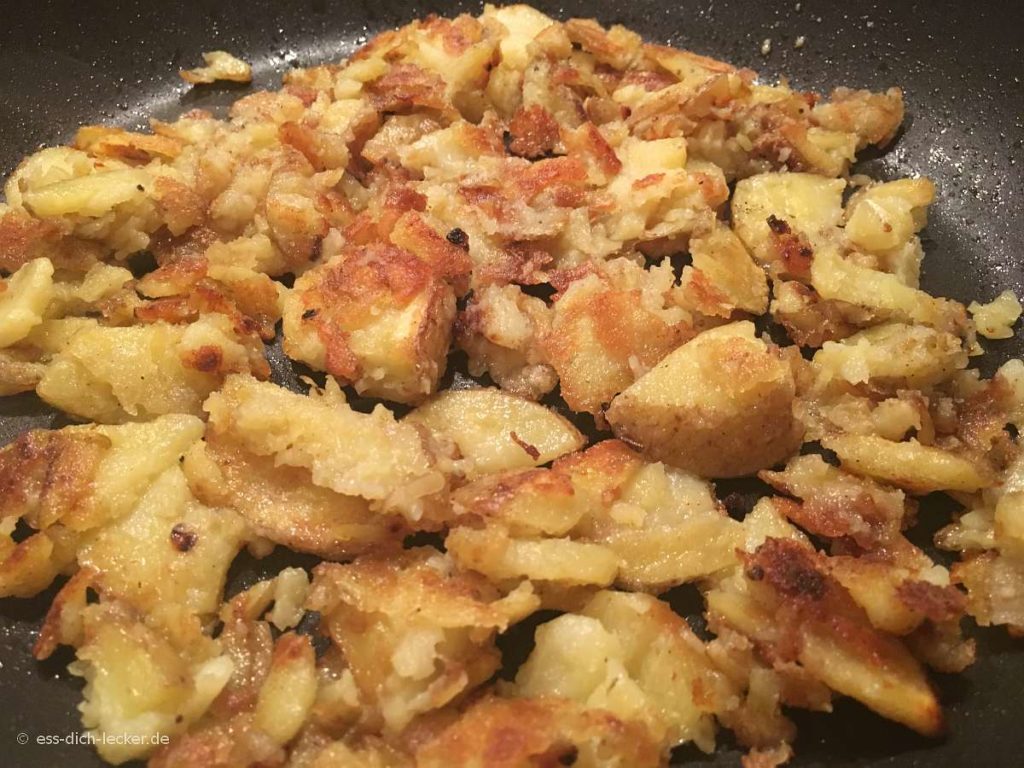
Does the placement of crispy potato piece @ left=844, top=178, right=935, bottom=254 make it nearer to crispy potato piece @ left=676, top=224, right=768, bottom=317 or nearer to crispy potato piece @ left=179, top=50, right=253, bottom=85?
crispy potato piece @ left=676, top=224, right=768, bottom=317

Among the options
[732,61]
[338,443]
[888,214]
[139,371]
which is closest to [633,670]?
[338,443]

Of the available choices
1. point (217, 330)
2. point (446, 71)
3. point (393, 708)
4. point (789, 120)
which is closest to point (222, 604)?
point (393, 708)

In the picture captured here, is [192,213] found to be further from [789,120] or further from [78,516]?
[789,120]

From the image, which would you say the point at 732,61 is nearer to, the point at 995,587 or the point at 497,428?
the point at 497,428

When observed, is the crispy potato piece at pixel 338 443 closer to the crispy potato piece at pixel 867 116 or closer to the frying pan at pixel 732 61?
the frying pan at pixel 732 61

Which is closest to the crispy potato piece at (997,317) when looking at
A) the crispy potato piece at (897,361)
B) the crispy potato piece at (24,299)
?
the crispy potato piece at (897,361)

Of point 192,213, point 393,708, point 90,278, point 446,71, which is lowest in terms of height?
point 393,708

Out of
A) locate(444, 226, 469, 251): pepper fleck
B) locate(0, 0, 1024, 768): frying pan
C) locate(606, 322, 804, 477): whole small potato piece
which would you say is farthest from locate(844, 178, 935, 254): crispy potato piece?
locate(444, 226, 469, 251): pepper fleck
